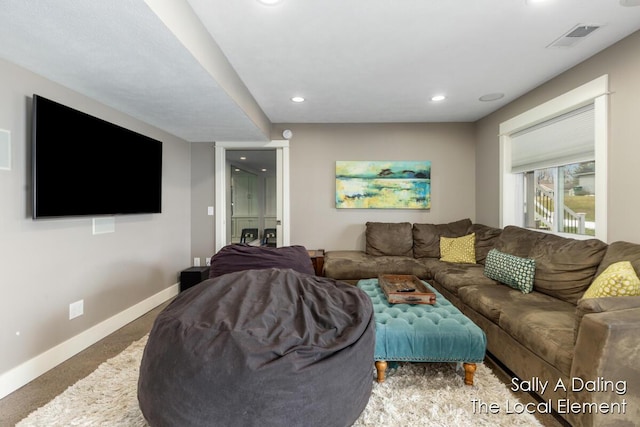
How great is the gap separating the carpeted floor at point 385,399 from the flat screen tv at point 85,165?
1.15 metres

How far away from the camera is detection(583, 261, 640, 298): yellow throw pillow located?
1725 mm

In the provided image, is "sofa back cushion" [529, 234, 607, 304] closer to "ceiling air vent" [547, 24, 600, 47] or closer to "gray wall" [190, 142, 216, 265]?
"ceiling air vent" [547, 24, 600, 47]

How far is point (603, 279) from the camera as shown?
1.86 metres

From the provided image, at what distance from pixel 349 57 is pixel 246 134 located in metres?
1.86

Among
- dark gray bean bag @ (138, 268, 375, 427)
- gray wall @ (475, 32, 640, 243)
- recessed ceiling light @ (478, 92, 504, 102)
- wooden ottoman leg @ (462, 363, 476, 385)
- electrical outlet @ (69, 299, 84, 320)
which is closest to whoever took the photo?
dark gray bean bag @ (138, 268, 375, 427)

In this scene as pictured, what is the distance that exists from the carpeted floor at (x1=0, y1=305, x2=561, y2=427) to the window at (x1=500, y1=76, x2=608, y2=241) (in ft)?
5.44

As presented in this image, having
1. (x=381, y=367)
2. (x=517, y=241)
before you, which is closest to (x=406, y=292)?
(x=381, y=367)

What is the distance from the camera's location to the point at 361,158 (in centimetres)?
436

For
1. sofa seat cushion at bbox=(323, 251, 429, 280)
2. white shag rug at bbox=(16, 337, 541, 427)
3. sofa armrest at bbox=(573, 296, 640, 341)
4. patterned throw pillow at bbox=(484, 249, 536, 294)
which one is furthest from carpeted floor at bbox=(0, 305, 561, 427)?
sofa seat cushion at bbox=(323, 251, 429, 280)

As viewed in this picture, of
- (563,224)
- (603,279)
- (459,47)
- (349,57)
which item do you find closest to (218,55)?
(349,57)

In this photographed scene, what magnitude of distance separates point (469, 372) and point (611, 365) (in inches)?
27.6

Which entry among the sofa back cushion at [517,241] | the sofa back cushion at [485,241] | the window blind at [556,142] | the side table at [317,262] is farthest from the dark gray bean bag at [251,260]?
the window blind at [556,142]

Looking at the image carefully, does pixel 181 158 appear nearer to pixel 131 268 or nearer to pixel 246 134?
pixel 246 134

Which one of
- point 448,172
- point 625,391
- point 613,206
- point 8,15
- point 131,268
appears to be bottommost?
point 625,391
